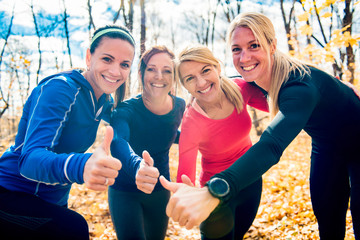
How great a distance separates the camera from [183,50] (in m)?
2.32

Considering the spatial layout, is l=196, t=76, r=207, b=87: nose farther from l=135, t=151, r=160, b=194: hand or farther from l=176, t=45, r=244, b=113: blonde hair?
l=135, t=151, r=160, b=194: hand

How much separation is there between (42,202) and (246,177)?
1.39m

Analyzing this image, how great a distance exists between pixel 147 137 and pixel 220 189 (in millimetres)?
1393

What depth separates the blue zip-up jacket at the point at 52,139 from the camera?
125 centimetres

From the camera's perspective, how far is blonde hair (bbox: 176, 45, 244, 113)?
2.21 metres

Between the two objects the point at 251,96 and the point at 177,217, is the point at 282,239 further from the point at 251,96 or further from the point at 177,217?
→ the point at 177,217

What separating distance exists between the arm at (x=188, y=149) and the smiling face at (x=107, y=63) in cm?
87

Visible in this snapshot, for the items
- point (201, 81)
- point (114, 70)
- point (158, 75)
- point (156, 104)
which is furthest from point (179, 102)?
point (114, 70)

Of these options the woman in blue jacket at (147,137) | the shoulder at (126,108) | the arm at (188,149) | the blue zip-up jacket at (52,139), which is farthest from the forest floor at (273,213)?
the blue zip-up jacket at (52,139)

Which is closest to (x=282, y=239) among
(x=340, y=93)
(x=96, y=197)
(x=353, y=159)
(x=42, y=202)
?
(x=353, y=159)

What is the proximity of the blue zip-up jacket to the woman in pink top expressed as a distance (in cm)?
96

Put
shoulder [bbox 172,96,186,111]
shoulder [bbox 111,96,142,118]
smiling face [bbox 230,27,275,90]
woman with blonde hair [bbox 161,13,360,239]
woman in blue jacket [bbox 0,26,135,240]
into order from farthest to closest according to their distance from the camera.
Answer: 1. shoulder [bbox 172,96,186,111]
2. shoulder [bbox 111,96,142,118]
3. smiling face [bbox 230,27,275,90]
4. woman with blonde hair [bbox 161,13,360,239]
5. woman in blue jacket [bbox 0,26,135,240]

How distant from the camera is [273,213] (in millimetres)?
4070

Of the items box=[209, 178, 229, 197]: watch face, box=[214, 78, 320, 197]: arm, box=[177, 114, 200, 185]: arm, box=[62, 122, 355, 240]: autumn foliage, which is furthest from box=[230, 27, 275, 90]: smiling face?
box=[62, 122, 355, 240]: autumn foliage
